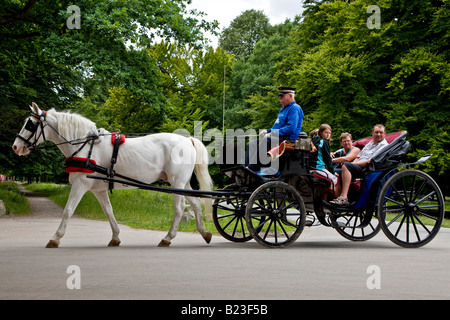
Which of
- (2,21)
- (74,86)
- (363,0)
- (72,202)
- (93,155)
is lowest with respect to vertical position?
(72,202)

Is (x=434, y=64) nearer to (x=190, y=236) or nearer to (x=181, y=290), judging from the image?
(x=190, y=236)

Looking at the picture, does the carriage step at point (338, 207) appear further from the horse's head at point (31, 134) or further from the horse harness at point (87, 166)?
the horse's head at point (31, 134)

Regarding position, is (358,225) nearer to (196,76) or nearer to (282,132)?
(282,132)

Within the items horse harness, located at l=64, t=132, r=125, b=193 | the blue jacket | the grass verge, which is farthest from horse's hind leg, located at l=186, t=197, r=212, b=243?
the grass verge

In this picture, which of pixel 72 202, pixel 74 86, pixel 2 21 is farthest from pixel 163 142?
pixel 74 86

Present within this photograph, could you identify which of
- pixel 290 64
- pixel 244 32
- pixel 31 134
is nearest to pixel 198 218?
pixel 31 134

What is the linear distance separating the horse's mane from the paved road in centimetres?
188

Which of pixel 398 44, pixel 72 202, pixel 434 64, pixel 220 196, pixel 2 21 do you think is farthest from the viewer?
pixel 398 44

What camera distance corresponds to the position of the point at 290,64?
3125 cm

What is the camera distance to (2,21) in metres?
18.0

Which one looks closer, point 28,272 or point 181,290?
point 181,290

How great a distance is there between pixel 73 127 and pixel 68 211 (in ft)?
4.86

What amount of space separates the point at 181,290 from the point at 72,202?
402 centimetres

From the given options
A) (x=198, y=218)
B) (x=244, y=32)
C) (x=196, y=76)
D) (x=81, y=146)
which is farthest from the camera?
(x=244, y=32)
